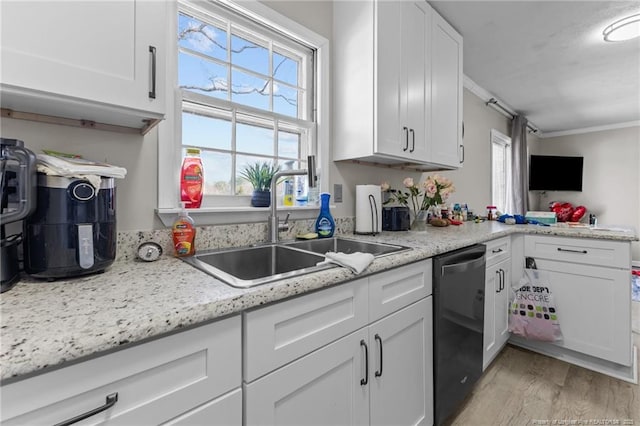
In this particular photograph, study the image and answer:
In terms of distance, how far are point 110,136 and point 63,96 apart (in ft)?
1.06

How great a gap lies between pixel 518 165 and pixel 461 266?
385 cm

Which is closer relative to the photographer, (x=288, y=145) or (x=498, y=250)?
(x=288, y=145)

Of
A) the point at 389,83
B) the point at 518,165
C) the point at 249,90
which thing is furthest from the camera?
the point at 518,165

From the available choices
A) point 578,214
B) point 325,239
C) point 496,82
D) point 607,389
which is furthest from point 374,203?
point 578,214

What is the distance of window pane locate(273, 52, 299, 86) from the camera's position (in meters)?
1.69

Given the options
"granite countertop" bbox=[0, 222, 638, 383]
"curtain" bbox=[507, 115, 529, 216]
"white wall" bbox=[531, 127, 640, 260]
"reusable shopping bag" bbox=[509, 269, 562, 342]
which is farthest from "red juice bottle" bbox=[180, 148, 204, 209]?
"white wall" bbox=[531, 127, 640, 260]

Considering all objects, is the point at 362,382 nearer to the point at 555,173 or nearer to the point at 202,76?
the point at 202,76

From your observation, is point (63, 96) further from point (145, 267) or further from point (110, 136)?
point (145, 267)

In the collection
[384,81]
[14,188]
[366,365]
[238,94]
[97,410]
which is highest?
[384,81]

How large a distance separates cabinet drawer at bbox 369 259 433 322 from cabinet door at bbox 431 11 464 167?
1.08 meters

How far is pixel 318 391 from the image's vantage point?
87 centimetres

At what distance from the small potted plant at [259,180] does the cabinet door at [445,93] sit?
4.04 feet

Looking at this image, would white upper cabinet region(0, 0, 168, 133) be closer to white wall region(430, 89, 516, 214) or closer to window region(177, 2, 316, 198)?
window region(177, 2, 316, 198)

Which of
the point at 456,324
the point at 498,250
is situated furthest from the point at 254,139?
the point at 498,250
